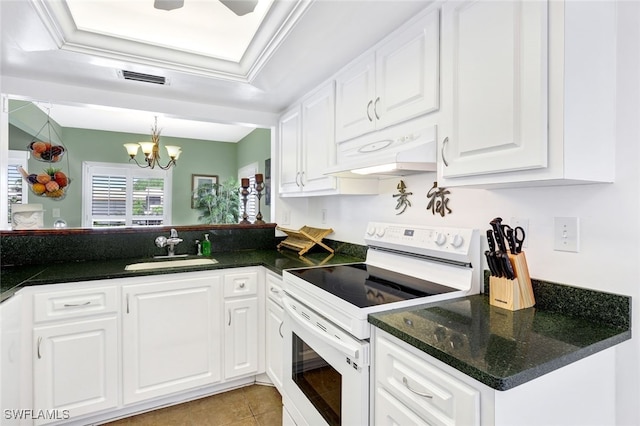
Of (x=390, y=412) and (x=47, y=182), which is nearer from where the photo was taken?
(x=390, y=412)

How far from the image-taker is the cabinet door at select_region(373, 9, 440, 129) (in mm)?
1318

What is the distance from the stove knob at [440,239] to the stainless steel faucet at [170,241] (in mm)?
1814

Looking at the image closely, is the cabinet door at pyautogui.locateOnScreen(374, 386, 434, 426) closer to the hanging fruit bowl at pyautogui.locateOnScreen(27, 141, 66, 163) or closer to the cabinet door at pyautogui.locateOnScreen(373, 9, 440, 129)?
the cabinet door at pyautogui.locateOnScreen(373, 9, 440, 129)

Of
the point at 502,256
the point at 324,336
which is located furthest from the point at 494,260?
the point at 324,336

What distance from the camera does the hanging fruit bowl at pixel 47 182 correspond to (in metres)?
2.13

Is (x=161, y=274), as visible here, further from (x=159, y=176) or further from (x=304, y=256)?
(x=159, y=176)

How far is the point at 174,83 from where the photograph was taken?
2174 millimetres

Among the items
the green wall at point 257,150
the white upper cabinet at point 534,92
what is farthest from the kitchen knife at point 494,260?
the green wall at point 257,150

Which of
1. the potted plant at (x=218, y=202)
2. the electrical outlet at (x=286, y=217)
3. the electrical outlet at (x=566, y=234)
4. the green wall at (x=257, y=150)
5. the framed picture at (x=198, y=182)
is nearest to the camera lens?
the electrical outlet at (x=566, y=234)

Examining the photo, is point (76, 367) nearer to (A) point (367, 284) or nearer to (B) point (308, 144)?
(A) point (367, 284)

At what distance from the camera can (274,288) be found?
6.68ft

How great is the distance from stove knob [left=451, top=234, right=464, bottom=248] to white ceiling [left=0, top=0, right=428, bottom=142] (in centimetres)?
99

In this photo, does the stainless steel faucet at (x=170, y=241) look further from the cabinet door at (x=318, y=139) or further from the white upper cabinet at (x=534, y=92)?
the white upper cabinet at (x=534, y=92)

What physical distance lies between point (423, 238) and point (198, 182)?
5.22 metres
